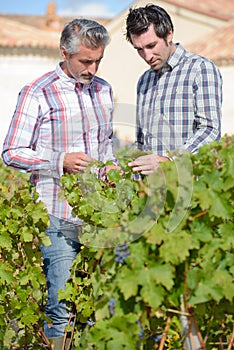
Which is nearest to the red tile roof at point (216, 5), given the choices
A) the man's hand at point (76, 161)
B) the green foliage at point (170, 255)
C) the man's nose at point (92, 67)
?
the man's nose at point (92, 67)

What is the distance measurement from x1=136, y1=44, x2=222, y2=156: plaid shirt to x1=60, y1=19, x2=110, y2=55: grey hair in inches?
18.3

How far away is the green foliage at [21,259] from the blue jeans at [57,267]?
0.04m

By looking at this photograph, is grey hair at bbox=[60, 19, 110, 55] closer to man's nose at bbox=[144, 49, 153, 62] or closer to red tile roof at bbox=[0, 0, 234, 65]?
man's nose at bbox=[144, 49, 153, 62]

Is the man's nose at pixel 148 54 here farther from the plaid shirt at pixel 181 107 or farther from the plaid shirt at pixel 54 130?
the plaid shirt at pixel 54 130

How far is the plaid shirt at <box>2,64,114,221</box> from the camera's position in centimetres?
337

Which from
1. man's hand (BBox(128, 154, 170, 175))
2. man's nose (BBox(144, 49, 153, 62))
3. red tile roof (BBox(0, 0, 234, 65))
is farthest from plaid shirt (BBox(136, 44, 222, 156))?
red tile roof (BBox(0, 0, 234, 65))

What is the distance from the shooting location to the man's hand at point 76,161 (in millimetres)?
3277

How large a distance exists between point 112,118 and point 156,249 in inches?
49.0

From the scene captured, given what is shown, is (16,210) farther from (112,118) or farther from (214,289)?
(214,289)

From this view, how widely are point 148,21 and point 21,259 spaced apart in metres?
1.36

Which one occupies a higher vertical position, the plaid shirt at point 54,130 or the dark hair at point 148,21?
the dark hair at point 148,21

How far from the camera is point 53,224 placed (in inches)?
139

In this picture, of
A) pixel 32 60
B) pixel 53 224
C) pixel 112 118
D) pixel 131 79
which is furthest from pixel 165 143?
pixel 131 79

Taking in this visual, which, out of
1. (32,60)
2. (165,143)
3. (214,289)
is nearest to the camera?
(214,289)
